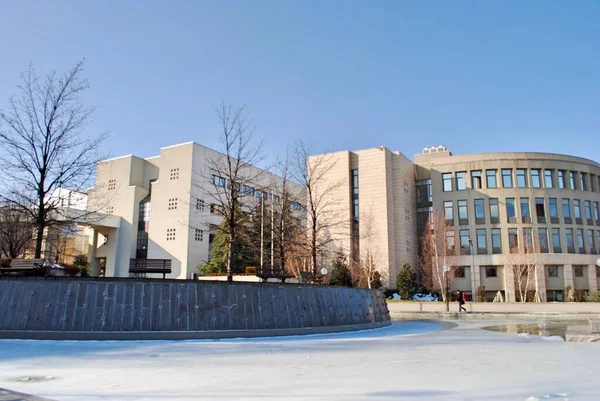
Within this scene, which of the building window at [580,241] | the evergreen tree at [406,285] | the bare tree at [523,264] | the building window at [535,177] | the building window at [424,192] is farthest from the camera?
the building window at [424,192]

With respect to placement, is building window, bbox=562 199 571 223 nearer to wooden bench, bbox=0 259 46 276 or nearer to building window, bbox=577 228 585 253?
building window, bbox=577 228 585 253

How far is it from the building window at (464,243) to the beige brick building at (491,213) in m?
0.11

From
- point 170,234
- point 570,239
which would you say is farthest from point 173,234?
point 570,239

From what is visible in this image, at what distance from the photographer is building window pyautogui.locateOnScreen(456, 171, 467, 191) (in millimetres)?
53500

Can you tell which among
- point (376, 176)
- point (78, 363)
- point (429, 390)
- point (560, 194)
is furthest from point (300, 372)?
point (560, 194)

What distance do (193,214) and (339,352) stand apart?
4444 centimetres

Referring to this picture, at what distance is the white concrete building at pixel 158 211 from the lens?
5119 centimetres

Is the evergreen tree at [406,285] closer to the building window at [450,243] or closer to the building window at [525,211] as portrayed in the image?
the building window at [450,243]

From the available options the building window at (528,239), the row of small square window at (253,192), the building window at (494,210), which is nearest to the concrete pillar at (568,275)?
the building window at (528,239)

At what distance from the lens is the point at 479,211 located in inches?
2068

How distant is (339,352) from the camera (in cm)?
881

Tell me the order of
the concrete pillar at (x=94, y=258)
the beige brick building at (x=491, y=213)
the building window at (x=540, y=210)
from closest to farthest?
Answer: the beige brick building at (x=491, y=213) → the building window at (x=540, y=210) → the concrete pillar at (x=94, y=258)

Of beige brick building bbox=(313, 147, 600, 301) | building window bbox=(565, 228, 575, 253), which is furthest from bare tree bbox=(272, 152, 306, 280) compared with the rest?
building window bbox=(565, 228, 575, 253)

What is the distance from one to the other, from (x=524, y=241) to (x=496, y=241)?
2.77 m
